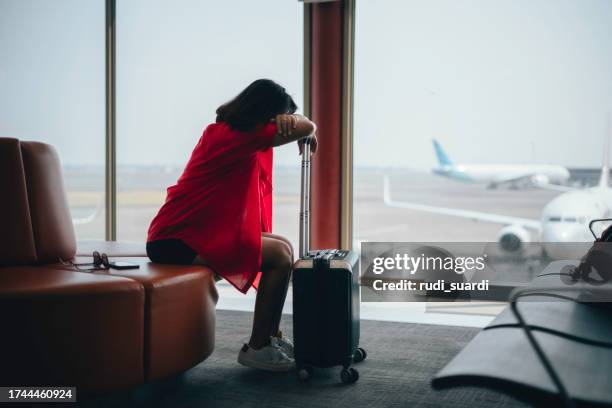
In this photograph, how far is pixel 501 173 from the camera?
18.4 ft

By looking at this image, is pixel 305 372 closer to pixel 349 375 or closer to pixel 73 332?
pixel 349 375

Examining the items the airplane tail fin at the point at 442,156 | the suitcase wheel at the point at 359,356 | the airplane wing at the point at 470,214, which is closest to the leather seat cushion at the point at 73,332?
the suitcase wheel at the point at 359,356

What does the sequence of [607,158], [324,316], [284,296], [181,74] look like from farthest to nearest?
[181,74]
[607,158]
[284,296]
[324,316]

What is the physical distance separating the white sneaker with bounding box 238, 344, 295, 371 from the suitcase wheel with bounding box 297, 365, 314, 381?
0.33 ft

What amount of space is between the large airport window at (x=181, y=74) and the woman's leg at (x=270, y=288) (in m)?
1.99

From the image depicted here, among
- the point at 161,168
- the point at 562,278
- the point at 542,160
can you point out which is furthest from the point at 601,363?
the point at 161,168

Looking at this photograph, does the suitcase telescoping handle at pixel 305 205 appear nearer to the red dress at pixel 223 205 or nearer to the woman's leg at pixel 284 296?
the woman's leg at pixel 284 296

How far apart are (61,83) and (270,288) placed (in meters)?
3.43

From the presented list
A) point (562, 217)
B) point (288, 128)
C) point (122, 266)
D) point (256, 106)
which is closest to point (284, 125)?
point (288, 128)

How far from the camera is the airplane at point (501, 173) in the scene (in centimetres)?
472

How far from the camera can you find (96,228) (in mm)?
4609

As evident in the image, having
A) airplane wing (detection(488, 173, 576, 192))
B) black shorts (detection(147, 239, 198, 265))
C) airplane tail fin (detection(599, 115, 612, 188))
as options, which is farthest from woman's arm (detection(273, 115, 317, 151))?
airplane wing (detection(488, 173, 576, 192))

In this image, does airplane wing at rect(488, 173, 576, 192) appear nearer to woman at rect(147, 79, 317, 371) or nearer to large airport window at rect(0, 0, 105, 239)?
woman at rect(147, 79, 317, 371)

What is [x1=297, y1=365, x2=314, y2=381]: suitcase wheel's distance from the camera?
2.13 m
